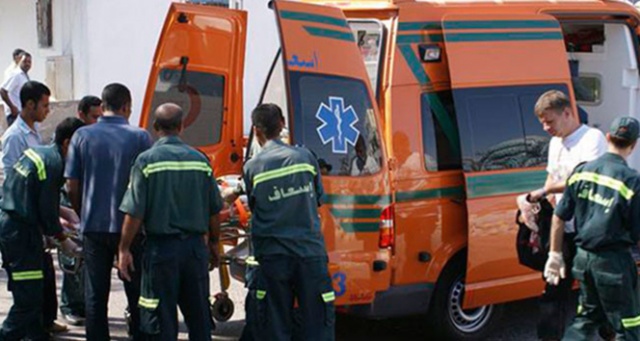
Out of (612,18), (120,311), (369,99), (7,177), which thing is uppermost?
(612,18)

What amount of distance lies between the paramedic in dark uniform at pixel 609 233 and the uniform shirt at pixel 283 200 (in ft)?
5.18

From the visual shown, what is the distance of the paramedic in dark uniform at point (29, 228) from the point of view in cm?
702

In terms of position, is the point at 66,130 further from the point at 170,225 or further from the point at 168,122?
the point at 170,225

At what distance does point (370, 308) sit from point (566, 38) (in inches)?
167

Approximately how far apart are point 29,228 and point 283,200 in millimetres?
1871

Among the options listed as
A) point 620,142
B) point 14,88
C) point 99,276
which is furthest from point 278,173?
point 14,88

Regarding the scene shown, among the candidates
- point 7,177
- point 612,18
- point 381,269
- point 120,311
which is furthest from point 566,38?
point 7,177

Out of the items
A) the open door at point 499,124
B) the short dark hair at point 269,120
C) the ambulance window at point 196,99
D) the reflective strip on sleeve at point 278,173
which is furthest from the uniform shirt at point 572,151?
the ambulance window at point 196,99

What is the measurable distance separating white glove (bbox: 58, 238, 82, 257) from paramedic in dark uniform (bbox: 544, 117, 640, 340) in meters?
3.21

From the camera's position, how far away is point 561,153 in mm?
7082

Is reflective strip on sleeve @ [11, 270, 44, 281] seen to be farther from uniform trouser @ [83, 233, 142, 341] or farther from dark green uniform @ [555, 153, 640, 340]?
dark green uniform @ [555, 153, 640, 340]

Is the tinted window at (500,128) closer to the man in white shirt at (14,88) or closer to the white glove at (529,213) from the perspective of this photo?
the white glove at (529,213)

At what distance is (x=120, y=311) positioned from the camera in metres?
8.66

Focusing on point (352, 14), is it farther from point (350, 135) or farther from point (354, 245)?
point (354, 245)
